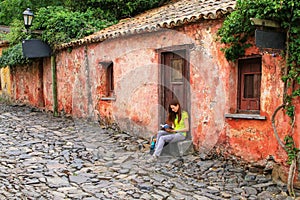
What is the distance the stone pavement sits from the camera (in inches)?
190

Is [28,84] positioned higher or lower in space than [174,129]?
higher

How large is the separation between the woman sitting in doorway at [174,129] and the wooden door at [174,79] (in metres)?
0.42

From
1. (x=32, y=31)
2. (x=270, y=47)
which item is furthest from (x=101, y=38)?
(x=270, y=47)

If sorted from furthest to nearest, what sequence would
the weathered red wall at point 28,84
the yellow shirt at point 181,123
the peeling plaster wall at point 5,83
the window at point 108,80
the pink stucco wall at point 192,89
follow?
the peeling plaster wall at point 5,83, the weathered red wall at point 28,84, the window at point 108,80, the yellow shirt at point 181,123, the pink stucco wall at point 192,89

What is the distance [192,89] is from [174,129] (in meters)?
0.92

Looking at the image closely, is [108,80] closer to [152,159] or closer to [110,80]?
[110,80]

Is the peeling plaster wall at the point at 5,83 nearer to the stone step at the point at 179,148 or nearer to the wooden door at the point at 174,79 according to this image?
the wooden door at the point at 174,79

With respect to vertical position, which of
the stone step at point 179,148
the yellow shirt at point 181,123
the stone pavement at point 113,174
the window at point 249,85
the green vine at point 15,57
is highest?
the green vine at point 15,57

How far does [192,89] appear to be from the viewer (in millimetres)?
6633

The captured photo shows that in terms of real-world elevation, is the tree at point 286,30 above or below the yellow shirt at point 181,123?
above

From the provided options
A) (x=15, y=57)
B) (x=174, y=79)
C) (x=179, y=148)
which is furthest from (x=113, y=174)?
(x=15, y=57)

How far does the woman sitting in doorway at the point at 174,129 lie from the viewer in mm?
6523

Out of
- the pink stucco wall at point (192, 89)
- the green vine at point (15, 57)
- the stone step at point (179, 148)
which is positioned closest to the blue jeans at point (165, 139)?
the stone step at point (179, 148)

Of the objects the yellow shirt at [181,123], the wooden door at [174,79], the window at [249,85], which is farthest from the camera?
the wooden door at [174,79]
